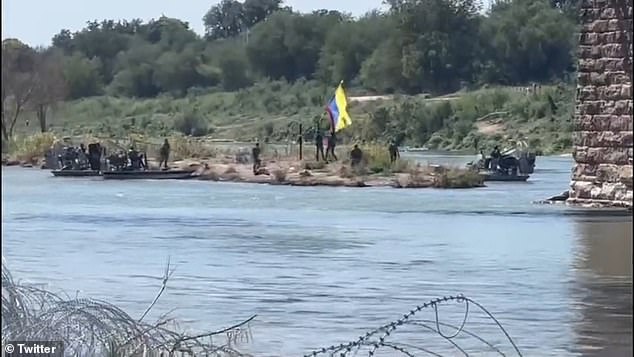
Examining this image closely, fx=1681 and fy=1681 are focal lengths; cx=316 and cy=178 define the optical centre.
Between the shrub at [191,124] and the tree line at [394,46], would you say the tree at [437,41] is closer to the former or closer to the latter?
the tree line at [394,46]

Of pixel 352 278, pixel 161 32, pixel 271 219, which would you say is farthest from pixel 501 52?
pixel 352 278

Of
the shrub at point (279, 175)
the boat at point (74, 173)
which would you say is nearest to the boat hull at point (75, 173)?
the boat at point (74, 173)

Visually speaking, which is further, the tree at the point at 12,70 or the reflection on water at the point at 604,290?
the reflection on water at the point at 604,290

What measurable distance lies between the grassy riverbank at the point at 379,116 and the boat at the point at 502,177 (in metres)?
Answer: 15.9

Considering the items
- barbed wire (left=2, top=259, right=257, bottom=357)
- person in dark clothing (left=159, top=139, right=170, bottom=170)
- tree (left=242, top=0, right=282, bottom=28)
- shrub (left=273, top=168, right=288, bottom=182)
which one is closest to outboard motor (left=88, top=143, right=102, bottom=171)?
person in dark clothing (left=159, top=139, right=170, bottom=170)

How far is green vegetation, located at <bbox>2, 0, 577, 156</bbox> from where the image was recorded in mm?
63938

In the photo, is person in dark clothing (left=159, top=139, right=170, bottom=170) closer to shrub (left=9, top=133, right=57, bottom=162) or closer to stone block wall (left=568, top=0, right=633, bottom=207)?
shrub (left=9, top=133, right=57, bottom=162)

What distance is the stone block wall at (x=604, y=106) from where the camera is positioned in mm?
26516

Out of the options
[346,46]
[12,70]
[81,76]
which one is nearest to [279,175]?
[81,76]

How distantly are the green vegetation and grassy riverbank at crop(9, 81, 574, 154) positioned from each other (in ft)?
0.24

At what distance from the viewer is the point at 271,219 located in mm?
29000

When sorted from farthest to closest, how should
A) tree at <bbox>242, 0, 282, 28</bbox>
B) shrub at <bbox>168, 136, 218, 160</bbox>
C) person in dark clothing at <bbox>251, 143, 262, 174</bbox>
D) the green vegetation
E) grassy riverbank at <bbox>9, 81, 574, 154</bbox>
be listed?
tree at <bbox>242, 0, 282, 28</bbox>
the green vegetation
grassy riverbank at <bbox>9, 81, 574, 154</bbox>
shrub at <bbox>168, 136, 218, 160</bbox>
person in dark clothing at <bbox>251, 143, 262, 174</bbox>

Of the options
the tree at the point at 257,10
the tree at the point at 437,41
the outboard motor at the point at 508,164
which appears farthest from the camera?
the tree at the point at 257,10

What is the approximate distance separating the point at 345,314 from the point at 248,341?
2064 mm
